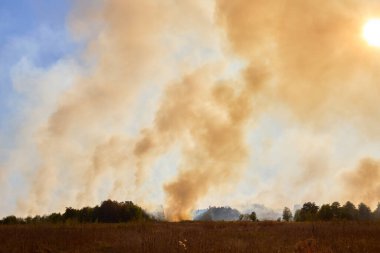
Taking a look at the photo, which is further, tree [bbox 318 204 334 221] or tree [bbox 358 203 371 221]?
tree [bbox 358 203 371 221]

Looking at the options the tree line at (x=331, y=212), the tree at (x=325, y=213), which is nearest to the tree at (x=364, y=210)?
the tree line at (x=331, y=212)

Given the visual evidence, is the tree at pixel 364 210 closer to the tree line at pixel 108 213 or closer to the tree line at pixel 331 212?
the tree line at pixel 331 212

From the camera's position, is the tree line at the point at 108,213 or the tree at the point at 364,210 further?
the tree at the point at 364,210

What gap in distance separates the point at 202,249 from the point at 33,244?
25.8 feet

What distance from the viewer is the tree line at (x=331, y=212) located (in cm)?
6045

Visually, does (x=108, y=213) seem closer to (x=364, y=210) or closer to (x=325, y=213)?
→ (x=325, y=213)

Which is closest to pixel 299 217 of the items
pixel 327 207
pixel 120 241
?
pixel 327 207

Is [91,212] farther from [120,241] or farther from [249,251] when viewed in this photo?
[249,251]

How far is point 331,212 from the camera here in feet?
219

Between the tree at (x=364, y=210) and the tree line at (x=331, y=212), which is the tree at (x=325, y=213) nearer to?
the tree line at (x=331, y=212)

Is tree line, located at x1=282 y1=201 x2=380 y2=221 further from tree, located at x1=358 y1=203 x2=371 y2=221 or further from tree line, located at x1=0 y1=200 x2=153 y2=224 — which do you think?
tree line, located at x1=0 y1=200 x2=153 y2=224

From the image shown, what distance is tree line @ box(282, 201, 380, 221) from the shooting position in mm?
60453

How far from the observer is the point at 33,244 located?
60.7 ft

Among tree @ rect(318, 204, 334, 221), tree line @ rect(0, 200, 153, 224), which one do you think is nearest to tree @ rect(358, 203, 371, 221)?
tree @ rect(318, 204, 334, 221)
